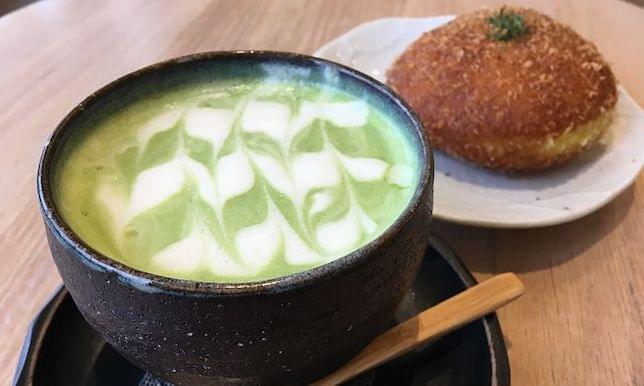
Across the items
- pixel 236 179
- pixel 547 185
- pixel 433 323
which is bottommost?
pixel 547 185

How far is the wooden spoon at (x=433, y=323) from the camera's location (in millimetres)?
696

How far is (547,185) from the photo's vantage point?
3.53 ft

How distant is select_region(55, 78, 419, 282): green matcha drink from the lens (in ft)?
2.00

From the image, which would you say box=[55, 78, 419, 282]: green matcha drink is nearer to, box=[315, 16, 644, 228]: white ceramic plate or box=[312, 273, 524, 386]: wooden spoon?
box=[312, 273, 524, 386]: wooden spoon

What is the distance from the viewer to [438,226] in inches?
39.8

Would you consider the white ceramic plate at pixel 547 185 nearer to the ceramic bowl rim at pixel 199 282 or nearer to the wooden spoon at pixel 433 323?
the wooden spoon at pixel 433 323

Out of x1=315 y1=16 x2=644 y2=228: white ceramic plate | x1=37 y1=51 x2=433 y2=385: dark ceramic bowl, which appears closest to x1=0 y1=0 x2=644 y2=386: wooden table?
x1=315 y1=16 x2=644 y2=228: white ceramic plate

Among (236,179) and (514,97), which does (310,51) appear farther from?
(236,179)

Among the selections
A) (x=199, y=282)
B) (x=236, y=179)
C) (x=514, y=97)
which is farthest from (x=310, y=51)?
(x=199, y=282)

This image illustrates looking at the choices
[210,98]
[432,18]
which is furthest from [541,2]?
[210,98]

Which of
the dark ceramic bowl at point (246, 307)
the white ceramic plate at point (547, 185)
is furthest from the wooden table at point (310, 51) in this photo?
the dark ceramic bowl at point (246, 307)

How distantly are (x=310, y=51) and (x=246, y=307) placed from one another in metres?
0.96

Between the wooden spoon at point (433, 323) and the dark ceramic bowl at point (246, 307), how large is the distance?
4 cm

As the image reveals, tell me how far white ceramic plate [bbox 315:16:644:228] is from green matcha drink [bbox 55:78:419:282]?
0.28m
